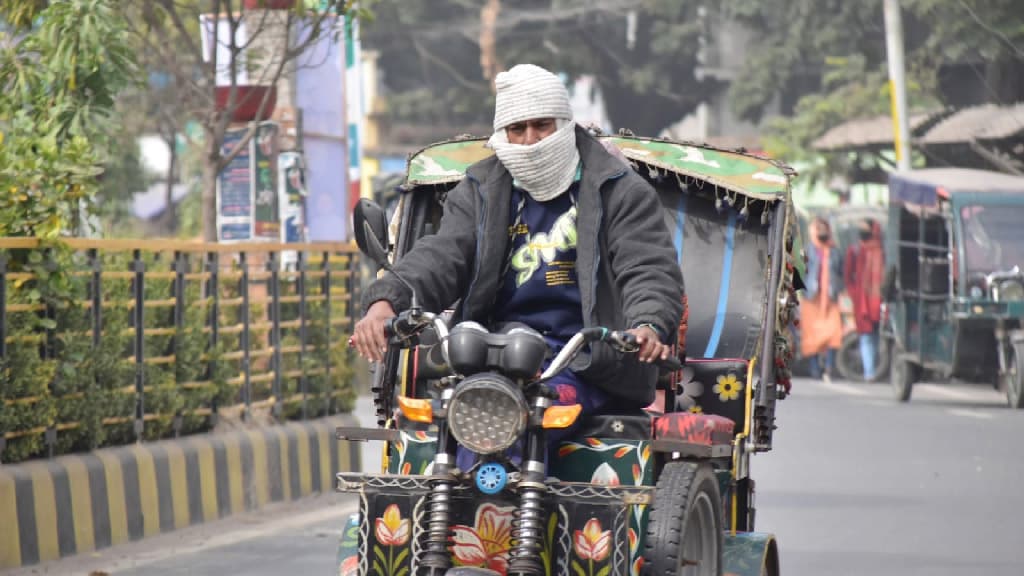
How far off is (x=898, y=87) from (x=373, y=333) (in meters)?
26.3

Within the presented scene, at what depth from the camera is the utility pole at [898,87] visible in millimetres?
30578

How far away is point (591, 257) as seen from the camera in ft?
19.1

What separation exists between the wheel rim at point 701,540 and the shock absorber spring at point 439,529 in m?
0.78

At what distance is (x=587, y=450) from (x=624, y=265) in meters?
0.57

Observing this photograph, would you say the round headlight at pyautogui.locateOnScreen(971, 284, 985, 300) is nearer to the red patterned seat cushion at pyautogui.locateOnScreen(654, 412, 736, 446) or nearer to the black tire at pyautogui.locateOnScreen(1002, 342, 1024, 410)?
the black tire at pyautogui.locateOnScreen(1002, 342, 1024, 410)

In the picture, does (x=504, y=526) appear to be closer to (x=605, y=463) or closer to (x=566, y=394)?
(x=605, y=463)

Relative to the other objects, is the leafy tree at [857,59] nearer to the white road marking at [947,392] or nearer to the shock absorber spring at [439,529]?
the white road marking at [947,392]

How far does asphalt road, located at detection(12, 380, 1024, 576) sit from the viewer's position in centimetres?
942

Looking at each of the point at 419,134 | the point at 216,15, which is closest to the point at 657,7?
the point at 419,134

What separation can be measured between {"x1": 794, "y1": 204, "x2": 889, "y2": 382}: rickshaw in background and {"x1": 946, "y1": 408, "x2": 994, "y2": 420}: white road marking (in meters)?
4.95

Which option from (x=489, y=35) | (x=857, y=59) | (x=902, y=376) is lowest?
(x=902, y=376)

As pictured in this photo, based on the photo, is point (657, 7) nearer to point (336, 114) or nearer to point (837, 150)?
point (837, 150)

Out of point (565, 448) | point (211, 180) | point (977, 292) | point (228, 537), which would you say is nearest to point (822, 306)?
point (977, 292)

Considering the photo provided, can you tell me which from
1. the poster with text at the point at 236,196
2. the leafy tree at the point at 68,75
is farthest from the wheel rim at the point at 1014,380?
the leafy tree at the point at 68,75
